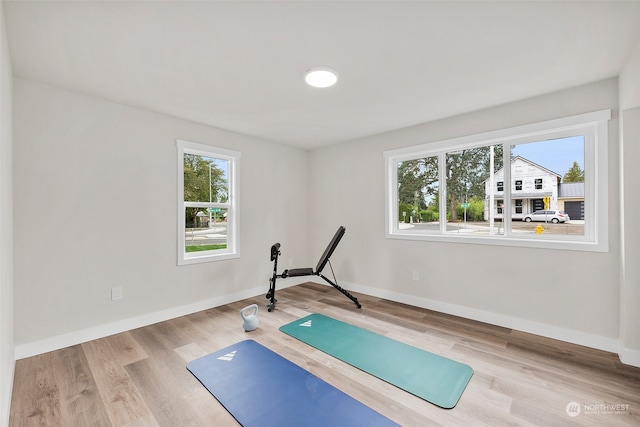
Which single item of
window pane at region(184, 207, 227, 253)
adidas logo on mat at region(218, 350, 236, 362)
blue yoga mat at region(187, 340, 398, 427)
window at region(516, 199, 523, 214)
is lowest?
blue yoga mat at region(187, 340, 398, 427)

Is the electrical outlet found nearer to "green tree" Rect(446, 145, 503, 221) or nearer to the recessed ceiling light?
the recessed ceiling light

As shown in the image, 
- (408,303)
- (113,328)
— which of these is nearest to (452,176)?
(408,303)

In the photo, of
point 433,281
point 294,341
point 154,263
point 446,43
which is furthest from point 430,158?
point 154,263

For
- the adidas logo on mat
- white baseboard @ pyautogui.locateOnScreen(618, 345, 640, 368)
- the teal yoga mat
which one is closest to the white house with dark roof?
white baseboard @ pyautogui.locateOnScreen(618, 345, 640, 368)

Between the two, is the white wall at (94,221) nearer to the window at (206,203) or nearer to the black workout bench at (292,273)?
the window at (206,203)

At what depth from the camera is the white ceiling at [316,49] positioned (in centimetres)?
162

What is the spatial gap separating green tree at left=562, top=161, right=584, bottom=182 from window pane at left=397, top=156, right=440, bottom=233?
4.23 ft

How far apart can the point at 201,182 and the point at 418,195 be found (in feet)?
9.86

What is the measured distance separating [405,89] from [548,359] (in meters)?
2.69

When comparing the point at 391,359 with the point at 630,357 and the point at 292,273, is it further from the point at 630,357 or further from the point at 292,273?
the point at 630,357

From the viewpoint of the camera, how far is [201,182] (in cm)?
367

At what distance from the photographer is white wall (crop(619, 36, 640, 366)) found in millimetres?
2170

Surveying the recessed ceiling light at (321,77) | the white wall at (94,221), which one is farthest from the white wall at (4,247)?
the recessed ceiling light at (321,77)

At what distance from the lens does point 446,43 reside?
1.90 metres
